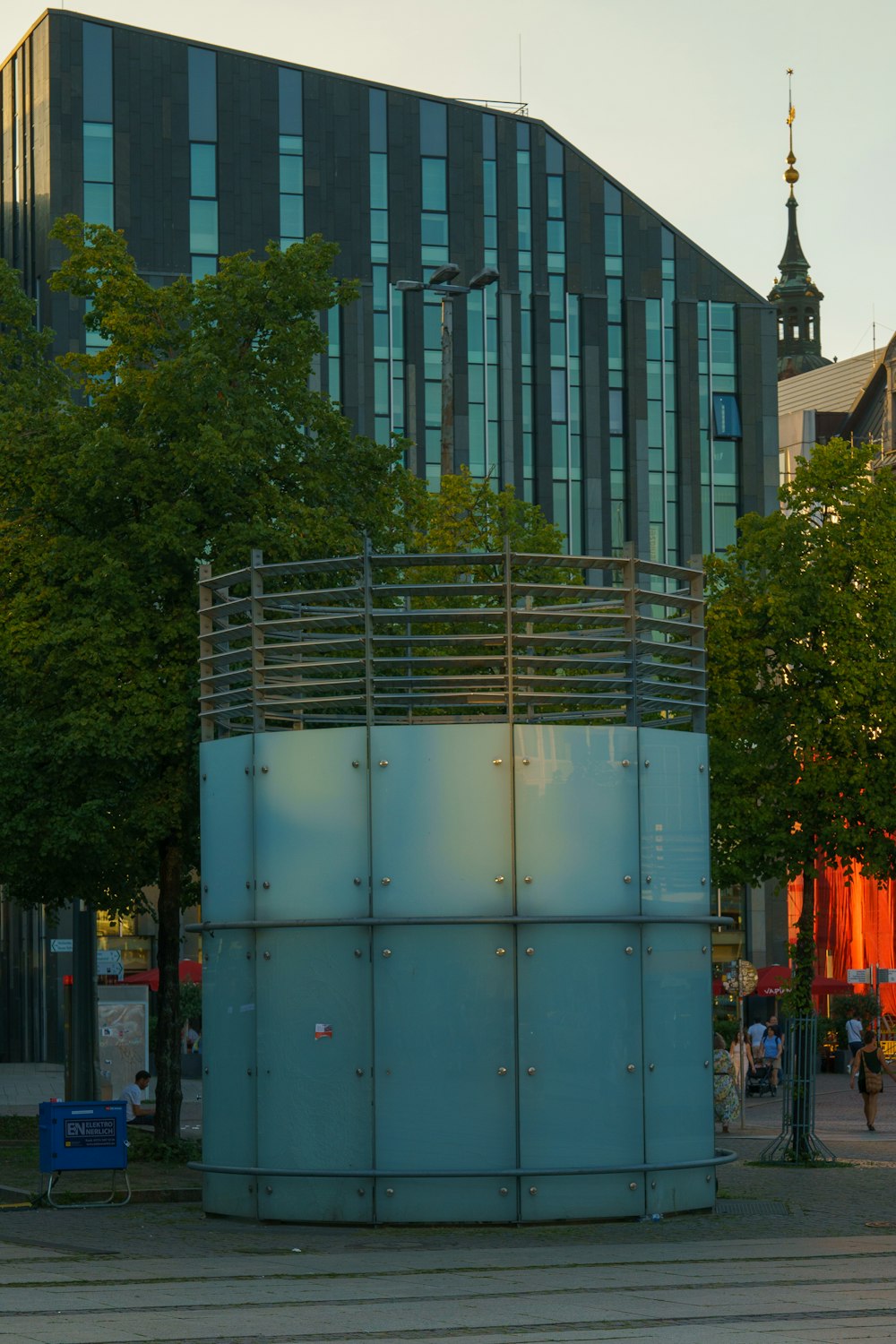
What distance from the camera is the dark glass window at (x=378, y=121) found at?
68.7 meters

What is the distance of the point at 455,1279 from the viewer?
14.3 meters

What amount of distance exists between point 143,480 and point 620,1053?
396 inches

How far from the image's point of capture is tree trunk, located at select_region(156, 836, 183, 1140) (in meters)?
25.4

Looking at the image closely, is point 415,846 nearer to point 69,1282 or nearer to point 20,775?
point 69,1282

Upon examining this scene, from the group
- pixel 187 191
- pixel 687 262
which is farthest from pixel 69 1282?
pixel 687 262

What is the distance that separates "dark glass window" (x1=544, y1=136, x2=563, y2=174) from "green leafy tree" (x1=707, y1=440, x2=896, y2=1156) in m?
44.7

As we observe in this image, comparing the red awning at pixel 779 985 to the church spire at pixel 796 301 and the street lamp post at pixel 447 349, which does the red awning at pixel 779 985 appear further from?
the church spire at pixel 796 301

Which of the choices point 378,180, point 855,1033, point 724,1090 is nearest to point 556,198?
point 378,180

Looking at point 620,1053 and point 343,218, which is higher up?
point 343,218

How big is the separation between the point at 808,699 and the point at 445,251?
4468 centimetres

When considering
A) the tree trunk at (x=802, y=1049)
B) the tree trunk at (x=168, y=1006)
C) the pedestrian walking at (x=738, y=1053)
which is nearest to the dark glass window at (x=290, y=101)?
the pedestrian walking at (x=738, y=1053)

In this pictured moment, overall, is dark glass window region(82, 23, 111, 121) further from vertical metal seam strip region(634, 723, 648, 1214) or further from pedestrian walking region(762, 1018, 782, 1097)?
vertical metal seam strip region(634, 723, 648, 1214)

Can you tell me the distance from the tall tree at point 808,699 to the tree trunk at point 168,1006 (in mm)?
6946

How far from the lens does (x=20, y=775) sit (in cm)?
2425
